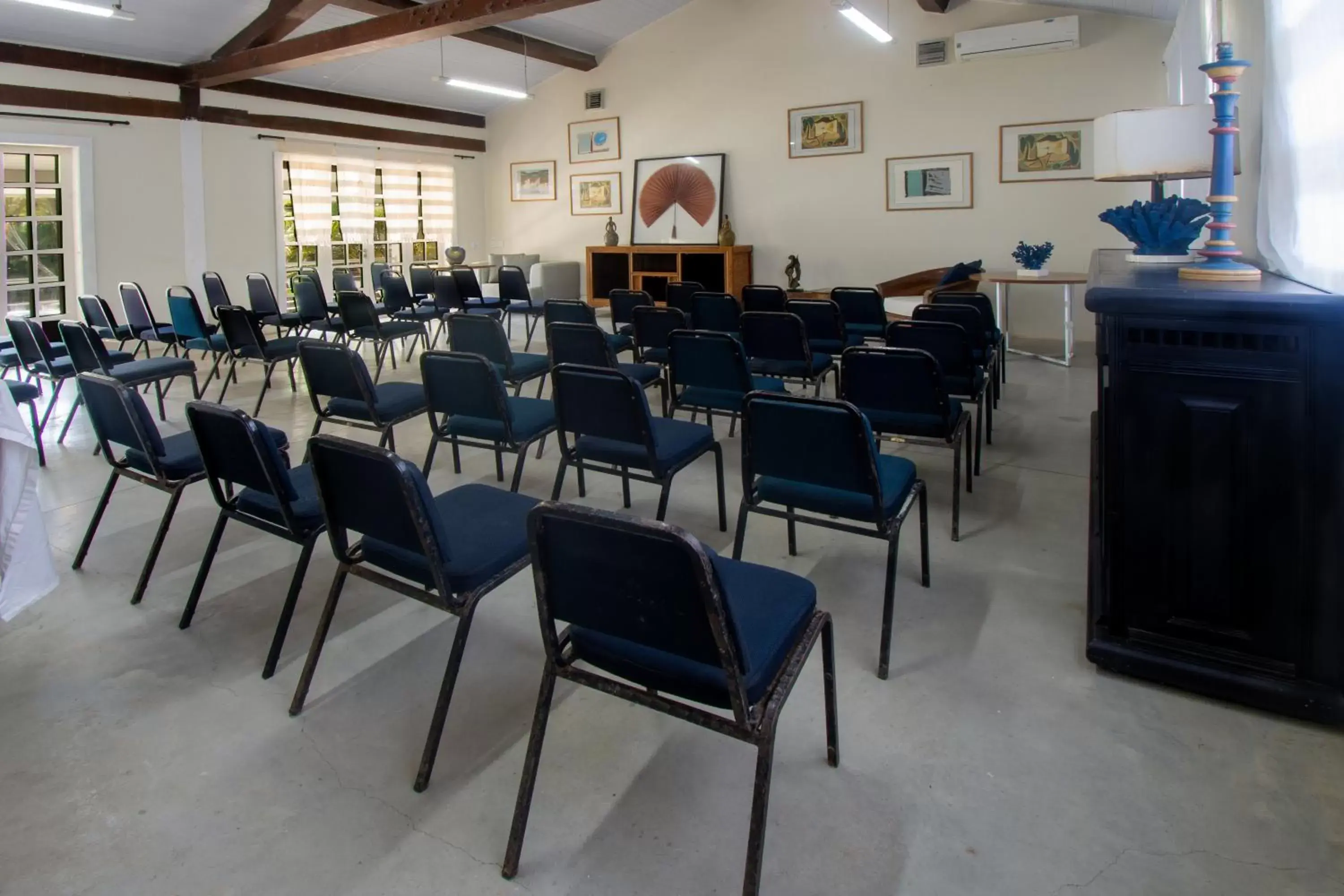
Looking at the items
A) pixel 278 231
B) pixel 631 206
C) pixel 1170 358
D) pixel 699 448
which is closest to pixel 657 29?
pixel 631 206

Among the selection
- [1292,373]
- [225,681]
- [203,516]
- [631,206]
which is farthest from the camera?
[631,206]

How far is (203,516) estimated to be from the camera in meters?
3.48

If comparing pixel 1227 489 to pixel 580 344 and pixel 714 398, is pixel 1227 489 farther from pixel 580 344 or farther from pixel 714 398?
pixel 580 344

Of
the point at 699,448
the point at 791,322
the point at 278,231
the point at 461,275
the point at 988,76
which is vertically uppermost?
the point at 988,76

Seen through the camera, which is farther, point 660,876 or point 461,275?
point 461,275

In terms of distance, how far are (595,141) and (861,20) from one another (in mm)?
4802

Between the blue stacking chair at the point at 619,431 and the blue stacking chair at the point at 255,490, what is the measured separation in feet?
2.91

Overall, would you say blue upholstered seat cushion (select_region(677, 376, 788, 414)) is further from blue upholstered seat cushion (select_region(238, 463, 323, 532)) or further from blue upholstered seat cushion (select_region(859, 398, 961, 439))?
blue upholstered seat cushion (select_region(238, 463, 323, 532))

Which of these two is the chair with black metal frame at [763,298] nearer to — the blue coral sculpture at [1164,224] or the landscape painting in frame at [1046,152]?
the blue coral sculpture at [1164,224]

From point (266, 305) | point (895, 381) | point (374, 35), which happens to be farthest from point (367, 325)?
point (895, 381)

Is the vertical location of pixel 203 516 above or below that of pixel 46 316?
below

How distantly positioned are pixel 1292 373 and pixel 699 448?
71.0 inches

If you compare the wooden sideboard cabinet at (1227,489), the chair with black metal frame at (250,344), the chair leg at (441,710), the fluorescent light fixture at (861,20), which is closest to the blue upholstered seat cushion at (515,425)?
the chair leg at (441,710)

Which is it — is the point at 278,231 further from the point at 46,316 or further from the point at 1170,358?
the point at 1170,358
